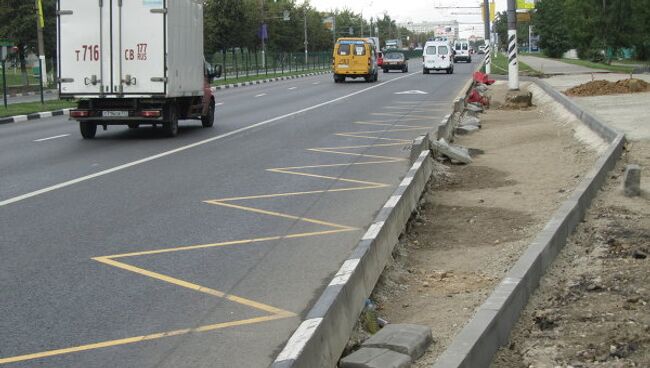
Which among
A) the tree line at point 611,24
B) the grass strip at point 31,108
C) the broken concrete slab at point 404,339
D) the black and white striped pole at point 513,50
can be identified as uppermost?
the tree line at point 611,24

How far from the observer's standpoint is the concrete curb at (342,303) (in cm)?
455

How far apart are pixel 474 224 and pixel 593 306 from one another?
133 inches

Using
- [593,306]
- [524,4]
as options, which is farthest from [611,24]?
[593,306]

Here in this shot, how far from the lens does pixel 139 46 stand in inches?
730

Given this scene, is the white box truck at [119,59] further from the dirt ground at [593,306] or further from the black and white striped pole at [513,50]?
the black and white striped pole at [513,50]

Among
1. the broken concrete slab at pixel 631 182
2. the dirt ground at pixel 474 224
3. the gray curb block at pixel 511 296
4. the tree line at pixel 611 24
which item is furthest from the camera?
the tree line at pixel 611 24

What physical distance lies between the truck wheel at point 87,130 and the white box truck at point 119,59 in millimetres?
21

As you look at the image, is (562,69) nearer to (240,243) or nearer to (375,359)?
(240,243)

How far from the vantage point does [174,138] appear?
18859mm

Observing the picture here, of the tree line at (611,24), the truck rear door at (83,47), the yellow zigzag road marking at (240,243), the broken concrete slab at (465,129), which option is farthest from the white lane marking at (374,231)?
the tree line at (611,24)

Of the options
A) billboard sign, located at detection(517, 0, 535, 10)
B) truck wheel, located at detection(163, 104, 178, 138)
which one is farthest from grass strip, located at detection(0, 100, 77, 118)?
billboard sign, located at detection(517, 0, 535, 10)

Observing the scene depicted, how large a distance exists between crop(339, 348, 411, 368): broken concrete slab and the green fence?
57.8 m

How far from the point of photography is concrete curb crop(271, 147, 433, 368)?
14.9 feet

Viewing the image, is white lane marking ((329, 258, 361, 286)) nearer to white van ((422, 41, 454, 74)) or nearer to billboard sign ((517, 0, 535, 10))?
billboard sign ((517, 0, 535, 10))
